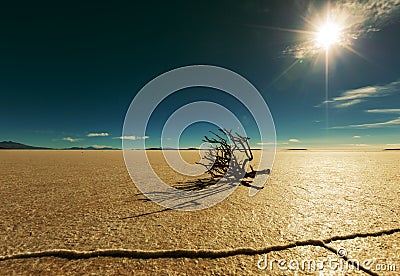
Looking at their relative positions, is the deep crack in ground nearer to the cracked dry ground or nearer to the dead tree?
the cracked dry ground

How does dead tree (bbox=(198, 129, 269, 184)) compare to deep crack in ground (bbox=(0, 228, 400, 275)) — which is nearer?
deep crack in ground (bbox=(0, 228, 400, 275))

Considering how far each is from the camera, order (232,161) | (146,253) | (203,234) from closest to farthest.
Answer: (146,253) → (203,234) → (232,161)

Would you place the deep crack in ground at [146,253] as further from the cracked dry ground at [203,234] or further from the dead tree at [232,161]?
the dead tree at [232,161]

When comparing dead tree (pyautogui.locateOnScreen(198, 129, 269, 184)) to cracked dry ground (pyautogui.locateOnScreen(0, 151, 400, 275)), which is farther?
dead tree (pyautogui.locateOnScreen(198, 129, 269, 184))

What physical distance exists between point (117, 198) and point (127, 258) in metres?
1.59

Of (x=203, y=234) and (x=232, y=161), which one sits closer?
(x=203, y=234)

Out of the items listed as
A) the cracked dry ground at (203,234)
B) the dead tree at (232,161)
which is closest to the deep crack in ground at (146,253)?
the cracked dry ground at (203,234)

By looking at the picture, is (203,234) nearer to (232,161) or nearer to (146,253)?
(146,253)

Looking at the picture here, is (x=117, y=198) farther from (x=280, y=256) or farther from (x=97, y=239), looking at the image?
(x=280, y=256)

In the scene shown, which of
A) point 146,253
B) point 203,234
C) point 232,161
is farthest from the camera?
point 232,161

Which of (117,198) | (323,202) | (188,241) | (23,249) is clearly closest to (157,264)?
(188,241)

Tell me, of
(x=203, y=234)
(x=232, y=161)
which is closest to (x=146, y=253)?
(x=203, y=234)

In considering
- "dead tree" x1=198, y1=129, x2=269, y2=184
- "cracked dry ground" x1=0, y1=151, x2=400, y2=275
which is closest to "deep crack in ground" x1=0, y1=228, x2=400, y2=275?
"cracked dry ground" x1=0, y1=151, x2=400, y2=275

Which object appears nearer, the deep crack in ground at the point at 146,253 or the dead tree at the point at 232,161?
the deep crack in ground at the point at 146,253
